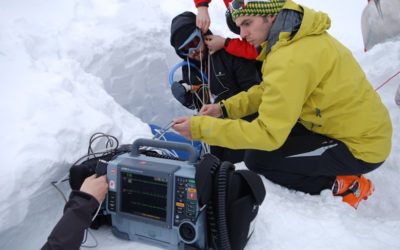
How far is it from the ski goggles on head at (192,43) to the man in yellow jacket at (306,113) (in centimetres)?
72

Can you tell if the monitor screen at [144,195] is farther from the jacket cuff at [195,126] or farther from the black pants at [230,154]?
the black pants at [230,154]

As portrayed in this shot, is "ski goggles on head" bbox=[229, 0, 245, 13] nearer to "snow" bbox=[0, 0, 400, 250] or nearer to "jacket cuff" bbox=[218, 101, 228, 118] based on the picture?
"jacket cuff" bbox=[218, 101, 228, 118]

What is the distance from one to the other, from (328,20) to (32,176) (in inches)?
72.6

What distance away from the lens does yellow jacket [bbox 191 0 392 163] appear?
1.81m

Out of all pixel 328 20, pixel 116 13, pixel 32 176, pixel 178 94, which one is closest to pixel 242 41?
pixel 178 94

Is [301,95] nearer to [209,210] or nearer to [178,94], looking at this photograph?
[209,210]

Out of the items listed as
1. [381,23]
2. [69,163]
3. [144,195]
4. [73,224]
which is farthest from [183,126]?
[381,23]

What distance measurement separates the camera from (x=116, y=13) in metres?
5.29

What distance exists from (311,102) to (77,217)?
1406 mm

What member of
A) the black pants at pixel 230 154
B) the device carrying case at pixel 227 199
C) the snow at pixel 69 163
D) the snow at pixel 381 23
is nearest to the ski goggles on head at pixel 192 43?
the snow at pixel 69 163

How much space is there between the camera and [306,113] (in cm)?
213

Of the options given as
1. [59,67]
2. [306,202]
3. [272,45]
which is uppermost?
[272,45]

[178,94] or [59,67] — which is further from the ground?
[59,67]

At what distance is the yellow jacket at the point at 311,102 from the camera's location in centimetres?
181
